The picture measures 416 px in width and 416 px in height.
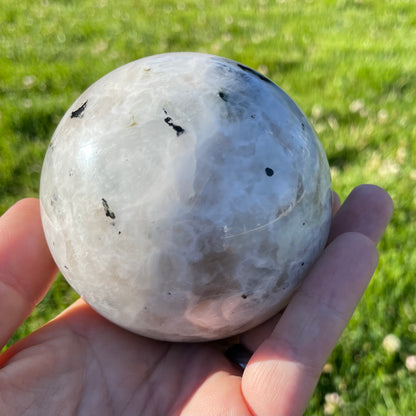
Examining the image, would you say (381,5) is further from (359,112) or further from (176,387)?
(176,387)

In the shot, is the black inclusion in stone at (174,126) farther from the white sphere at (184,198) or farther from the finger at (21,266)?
the finger at (21,266)

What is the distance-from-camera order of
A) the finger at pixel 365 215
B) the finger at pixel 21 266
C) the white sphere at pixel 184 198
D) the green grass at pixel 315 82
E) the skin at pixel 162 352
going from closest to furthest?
the white sphere at pixel 184 198
the skin at pixel 162 352
the finger at pixel 21 266
the finger at pixel 365 215
the green grass at pixel 315 82

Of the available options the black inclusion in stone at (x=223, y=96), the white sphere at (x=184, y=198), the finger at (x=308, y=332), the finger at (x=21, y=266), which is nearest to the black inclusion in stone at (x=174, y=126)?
the white sphere at (x=184, y=198)

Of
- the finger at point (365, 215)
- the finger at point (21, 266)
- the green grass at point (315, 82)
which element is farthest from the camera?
the green grass at point (315, 82)

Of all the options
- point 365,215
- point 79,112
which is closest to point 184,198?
point 79,112

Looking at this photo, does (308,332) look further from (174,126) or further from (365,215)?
(174,126)

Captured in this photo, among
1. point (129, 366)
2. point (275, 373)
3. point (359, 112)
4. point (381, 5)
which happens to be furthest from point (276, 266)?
point (381, 5)

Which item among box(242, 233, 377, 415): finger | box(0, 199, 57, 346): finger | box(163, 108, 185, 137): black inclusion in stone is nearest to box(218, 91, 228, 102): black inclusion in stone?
box(163, 108, 185, 137): black inclusion in stone

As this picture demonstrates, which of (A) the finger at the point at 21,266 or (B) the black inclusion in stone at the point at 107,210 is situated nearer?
(B) the black inclusion in stone at the point at 107,210
